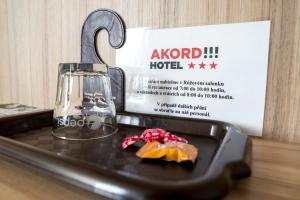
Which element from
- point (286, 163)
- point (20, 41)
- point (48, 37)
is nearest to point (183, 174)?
point (286, 163)

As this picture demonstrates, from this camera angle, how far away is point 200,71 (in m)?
0.60

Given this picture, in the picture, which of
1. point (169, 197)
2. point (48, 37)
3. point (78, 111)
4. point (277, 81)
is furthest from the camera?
point (48, 37)

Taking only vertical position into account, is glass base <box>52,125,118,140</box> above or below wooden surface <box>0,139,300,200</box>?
above

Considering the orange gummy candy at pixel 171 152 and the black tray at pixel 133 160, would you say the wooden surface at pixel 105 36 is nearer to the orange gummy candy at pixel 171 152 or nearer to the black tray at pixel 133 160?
the black tray at pixel 133 160

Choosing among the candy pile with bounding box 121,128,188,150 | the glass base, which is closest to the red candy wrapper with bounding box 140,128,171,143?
the candy pile with bounding box 121,128,188,150

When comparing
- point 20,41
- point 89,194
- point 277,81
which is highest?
point 20,41

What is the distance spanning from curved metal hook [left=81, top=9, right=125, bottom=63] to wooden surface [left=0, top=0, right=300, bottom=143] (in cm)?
2

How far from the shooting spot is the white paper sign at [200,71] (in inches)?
21.4

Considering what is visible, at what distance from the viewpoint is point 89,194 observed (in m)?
0.33

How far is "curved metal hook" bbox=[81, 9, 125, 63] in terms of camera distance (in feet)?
2.32

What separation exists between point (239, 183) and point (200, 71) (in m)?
0.31

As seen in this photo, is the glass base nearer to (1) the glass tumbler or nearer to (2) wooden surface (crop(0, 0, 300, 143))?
(1) the glass tumbler

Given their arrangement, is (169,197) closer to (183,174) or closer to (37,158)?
(183,174)

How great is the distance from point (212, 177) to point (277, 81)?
1.16 ft
